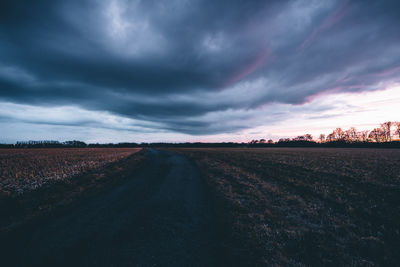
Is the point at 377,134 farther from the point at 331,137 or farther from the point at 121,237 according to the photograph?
the point at 121,237

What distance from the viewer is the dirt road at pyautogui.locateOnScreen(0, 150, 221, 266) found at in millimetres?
4380

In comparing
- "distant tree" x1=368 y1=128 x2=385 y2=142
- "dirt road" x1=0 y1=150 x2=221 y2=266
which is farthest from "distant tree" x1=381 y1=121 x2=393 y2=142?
"dirt road" x1=0 y1=150 x2=221 y2=266

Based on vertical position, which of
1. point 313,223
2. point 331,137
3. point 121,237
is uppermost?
point 331,137

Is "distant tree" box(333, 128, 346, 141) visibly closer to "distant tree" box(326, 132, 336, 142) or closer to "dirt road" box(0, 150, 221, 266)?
"distant tree" box(326, 132, 336, 142)

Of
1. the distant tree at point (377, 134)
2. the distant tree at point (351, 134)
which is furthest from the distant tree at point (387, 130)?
the distant tree at point (351, 134)

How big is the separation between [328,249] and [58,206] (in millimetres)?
11792

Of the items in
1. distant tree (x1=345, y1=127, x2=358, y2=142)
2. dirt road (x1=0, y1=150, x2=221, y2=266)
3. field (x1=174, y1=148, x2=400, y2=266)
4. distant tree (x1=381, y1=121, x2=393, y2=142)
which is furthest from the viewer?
distant tree (x1=345, y1=127, x2=358, y2=142)

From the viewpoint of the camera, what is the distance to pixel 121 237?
212 inches

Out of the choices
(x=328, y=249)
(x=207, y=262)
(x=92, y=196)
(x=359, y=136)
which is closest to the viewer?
(x=207, y=262)

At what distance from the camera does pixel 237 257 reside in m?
4.46

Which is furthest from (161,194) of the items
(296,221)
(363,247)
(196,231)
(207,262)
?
(363,247)

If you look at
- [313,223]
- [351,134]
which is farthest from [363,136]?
[313,223]

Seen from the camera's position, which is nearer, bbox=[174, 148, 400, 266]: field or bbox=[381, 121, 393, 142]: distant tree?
bbox=[174, 148, 400, 266]: field

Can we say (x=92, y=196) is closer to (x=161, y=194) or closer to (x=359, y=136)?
(x=161, y=194)
